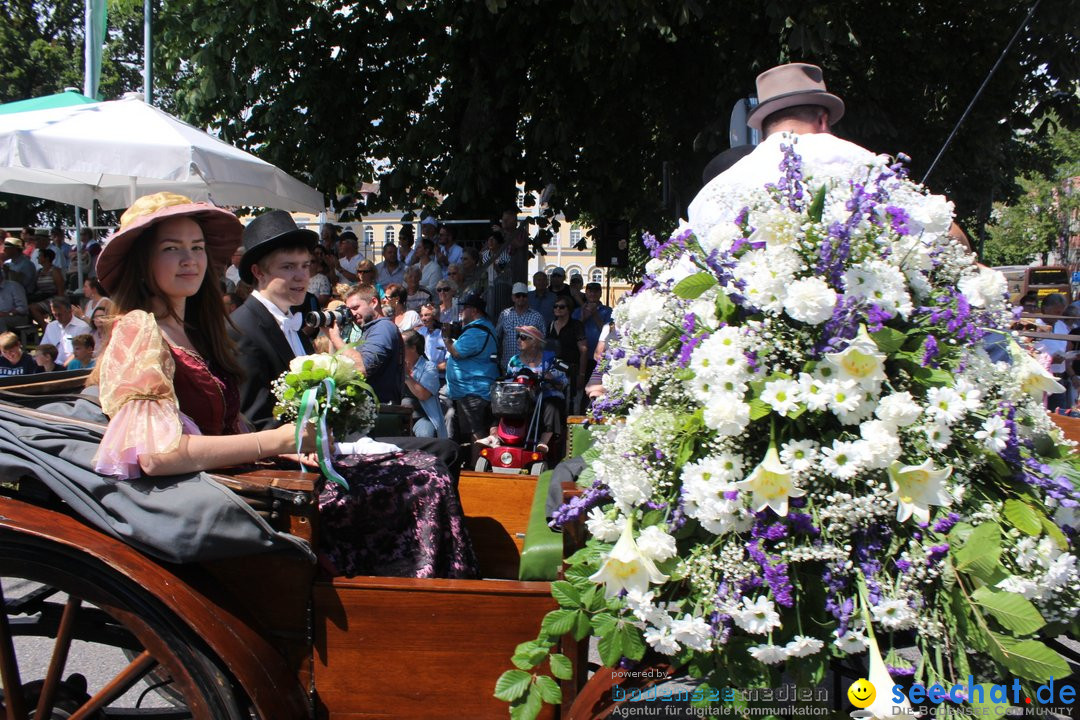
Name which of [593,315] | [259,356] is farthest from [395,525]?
[593,315]

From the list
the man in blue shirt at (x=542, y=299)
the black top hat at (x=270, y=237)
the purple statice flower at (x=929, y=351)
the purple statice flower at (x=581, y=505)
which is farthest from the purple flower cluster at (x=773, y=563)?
the man in blue shirt at (x=542, y=299)

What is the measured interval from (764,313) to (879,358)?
0.27m

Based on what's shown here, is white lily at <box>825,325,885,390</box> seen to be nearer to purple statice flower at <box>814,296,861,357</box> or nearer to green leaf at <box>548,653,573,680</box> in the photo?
purple statice flower at <box>814,296,861,357</box>

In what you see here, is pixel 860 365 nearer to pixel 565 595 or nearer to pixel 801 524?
pixel 801 524

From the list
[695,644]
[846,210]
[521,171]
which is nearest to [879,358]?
[846,210]

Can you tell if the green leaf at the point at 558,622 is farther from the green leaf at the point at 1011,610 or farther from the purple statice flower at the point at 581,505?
the green leaf at the point at 1011,610

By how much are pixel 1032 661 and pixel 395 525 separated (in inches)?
67.4

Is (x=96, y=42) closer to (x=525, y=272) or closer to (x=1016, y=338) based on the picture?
(x=525, y=272)

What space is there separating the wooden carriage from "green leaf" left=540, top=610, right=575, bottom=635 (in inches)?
6.0

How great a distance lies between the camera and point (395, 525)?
8.52 ft

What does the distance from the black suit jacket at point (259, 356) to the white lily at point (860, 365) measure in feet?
6.52

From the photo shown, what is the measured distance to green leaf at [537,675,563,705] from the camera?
1.97 meters

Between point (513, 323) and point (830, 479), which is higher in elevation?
point (513, 323)

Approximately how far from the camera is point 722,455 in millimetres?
1883
